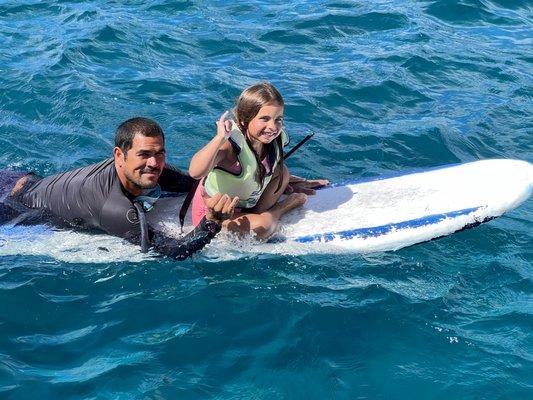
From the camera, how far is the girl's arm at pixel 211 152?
5.59 m

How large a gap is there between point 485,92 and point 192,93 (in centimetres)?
361

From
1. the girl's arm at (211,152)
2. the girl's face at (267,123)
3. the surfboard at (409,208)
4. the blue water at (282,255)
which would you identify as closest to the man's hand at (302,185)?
the surfboard at (409,208)

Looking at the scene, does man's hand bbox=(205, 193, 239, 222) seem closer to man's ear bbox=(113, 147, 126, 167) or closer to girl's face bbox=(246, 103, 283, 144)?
girl's face bbox=(246, 103, 283, 144)

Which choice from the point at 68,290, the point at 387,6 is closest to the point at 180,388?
the point at 68,290

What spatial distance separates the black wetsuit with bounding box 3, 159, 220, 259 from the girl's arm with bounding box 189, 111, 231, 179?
454 millimetres

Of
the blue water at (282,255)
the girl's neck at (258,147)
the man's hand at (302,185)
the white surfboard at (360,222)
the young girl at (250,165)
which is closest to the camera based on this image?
the blue water at (282,255)

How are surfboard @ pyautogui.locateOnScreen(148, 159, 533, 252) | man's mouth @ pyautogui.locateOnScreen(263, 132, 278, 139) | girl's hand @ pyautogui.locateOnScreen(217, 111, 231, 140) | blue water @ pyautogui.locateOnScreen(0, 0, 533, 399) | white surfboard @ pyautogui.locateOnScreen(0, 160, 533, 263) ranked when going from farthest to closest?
surfboard @ pyautogui.locateOnScreen(148, 159, 533, 252) → white surfboard @ pyautogui.locateOnScreen(0, 160, 533, 263) → man's mouth @ pyautogui.locateOnScreen(263, 132, 278, 139) → girl's hand @ pyautogui.locateOnScreen(217, 111, 231, 140) → blue water @ pyautogui.locateOnScreen(0, 0, 533, 399)

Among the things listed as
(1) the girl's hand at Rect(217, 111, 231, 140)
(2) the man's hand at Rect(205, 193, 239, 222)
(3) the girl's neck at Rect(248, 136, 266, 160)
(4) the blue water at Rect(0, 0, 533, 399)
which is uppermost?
(1) the girl's hand at Rect(217, 111, 231, 140)

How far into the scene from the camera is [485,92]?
1013 centimetres

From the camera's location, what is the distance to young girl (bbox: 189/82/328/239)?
5793 mm

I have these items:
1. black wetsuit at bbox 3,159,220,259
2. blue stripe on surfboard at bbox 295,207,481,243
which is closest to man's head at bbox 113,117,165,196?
black wetsuit at bbox 3,159,220,259

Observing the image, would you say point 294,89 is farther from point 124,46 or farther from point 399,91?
point 124,46

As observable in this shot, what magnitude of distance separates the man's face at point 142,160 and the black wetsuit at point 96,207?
0.15 meters

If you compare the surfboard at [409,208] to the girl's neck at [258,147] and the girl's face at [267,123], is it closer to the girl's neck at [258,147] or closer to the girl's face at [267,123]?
the girl's neck at [258,147]
